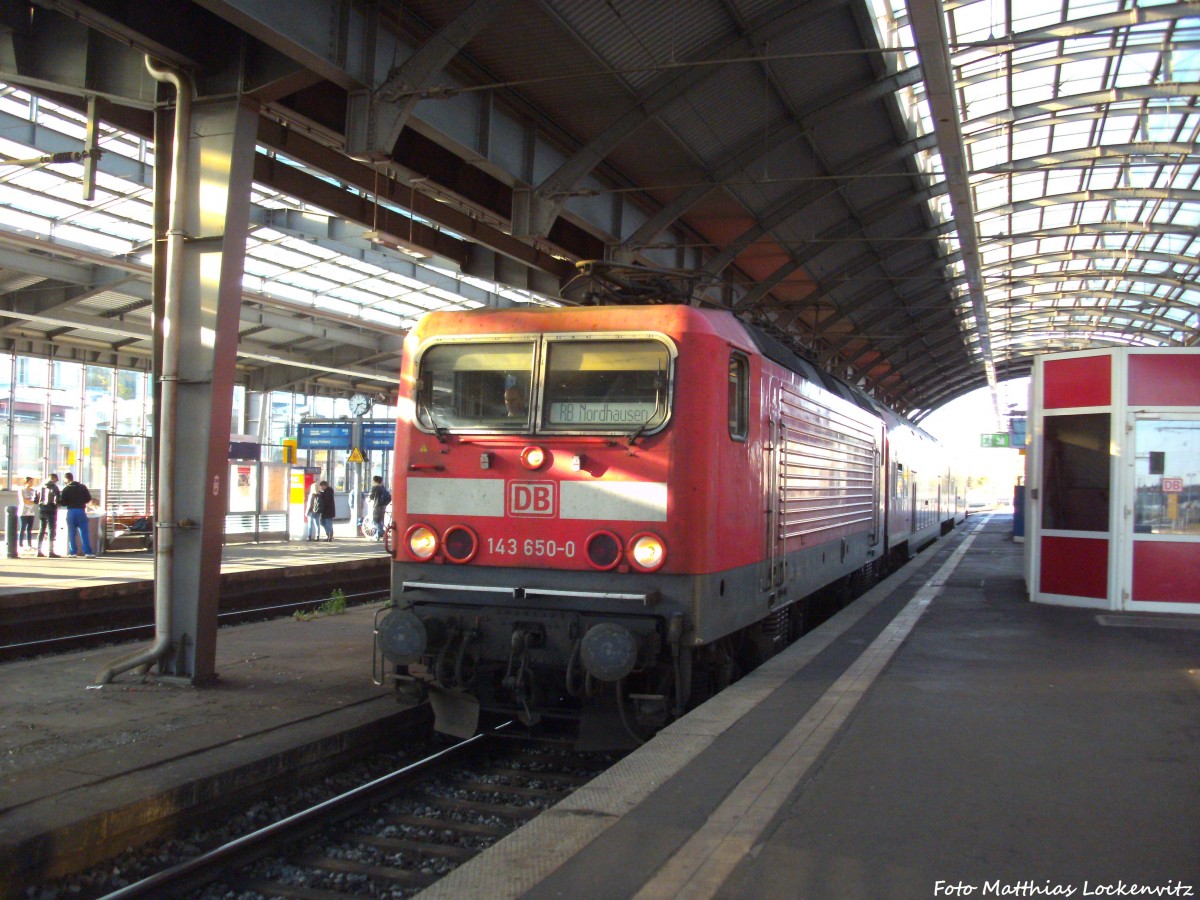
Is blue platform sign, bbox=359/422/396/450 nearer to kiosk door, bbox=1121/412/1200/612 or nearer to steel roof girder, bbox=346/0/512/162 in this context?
steel roof girder, bbox=346/0/512/162

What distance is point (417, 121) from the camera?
10.9m

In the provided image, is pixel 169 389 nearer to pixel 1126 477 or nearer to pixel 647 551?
pixel 647 551

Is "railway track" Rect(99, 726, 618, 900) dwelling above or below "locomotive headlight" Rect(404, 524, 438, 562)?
below

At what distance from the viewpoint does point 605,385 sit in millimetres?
7031

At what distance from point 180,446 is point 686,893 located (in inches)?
241

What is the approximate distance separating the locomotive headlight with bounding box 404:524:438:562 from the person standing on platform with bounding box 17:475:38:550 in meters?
17.4

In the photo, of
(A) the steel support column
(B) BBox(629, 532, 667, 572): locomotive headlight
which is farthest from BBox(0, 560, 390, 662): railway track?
(B) BBox(629, 532, 667, 572): locomotive headlight

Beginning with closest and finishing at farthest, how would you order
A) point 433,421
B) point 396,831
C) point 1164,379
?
point 396,831, point 433,421, point 1164,379

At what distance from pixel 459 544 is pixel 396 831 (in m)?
1.94

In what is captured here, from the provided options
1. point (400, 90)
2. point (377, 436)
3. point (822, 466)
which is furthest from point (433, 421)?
point (377, 436)

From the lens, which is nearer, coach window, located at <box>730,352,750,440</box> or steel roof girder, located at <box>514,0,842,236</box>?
coach window, located at <box>730,352,750,440</box>

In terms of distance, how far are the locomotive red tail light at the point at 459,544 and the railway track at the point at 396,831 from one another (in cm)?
Result: 132

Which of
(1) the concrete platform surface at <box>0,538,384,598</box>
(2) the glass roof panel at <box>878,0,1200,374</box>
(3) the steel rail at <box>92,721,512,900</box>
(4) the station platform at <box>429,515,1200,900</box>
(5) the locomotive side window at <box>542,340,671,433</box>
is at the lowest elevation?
(3) the steel rail at <box>92,721,512,900</box>

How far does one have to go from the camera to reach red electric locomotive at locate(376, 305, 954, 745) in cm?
663
